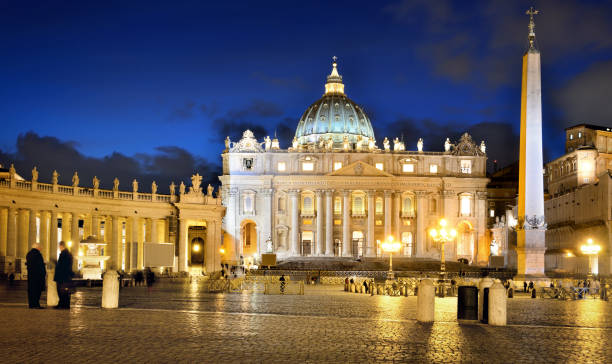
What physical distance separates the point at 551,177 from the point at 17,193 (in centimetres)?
6278

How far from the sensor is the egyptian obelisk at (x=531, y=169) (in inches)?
1458

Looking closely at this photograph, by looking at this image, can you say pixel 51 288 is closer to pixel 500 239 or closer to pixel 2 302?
pixel 2 302

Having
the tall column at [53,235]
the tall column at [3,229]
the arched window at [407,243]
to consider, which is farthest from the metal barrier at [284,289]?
the arched window at [407,243]

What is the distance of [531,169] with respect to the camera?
36938 millimetres

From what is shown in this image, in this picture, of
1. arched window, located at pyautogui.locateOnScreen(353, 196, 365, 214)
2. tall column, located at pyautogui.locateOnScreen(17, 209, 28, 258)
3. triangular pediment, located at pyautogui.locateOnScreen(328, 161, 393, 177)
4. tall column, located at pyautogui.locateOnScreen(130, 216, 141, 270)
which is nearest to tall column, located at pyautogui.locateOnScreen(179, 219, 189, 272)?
tall column, located at pyautogui.locateOnScreen(130, 216, 141, 270)

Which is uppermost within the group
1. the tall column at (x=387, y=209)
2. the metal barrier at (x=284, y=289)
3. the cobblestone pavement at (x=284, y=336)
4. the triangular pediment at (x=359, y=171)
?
the triangular pediment at (x=359, y=171)

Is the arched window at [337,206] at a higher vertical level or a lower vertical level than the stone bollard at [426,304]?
higher

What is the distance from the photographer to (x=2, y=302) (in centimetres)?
2575

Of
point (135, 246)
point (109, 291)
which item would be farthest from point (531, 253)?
point (135, 246)

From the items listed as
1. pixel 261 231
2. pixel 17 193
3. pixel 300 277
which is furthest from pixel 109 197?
pixel 261 231

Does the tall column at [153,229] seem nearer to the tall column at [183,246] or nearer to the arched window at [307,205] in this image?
the tall column at [183,246]

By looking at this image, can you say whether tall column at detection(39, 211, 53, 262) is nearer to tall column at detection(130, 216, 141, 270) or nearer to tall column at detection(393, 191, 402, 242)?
tall column at detection(130, 216, 141, 270)

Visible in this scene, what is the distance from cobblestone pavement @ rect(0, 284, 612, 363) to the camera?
539 inches

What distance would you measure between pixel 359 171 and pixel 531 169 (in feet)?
226
